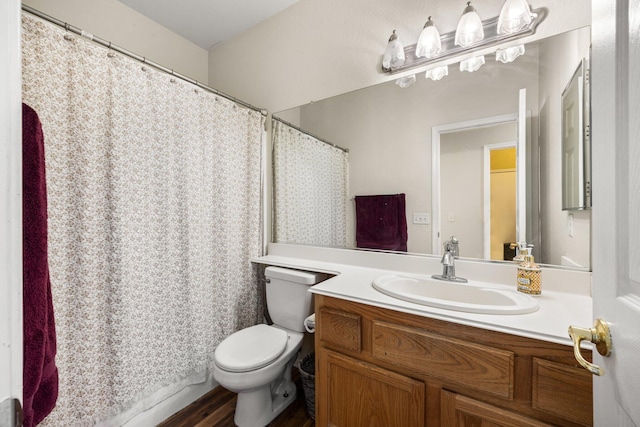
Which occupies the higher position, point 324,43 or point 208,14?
point 208,14

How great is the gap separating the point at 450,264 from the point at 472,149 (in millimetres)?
601

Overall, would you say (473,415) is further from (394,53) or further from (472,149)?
(394,53)

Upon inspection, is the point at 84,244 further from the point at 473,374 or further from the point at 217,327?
the point at 473,374

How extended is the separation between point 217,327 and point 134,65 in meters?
1.58

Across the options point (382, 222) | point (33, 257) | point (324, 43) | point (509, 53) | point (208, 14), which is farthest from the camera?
point (208, 14)

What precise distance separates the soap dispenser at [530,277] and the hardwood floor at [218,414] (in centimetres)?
130

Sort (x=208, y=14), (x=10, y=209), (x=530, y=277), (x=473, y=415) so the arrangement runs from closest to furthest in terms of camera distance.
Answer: (x=10, y=209)
(x=473, y=415)
(x=530, y=277)
(x=208, y=14)

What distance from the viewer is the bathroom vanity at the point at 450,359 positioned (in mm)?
809

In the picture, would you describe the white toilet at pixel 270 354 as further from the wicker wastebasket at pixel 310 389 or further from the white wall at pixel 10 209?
the white wall at pixel 10 209

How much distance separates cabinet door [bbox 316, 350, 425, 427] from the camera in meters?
1.02

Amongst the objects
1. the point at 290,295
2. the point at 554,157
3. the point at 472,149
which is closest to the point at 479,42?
the point at 472,149

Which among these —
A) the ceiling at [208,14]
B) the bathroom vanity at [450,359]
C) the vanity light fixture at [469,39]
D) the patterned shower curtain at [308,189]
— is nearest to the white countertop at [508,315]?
the bathroom vanity at [450,359]

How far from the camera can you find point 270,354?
141 centimetres

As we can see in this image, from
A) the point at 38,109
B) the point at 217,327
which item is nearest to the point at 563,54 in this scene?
the point at 38,109
